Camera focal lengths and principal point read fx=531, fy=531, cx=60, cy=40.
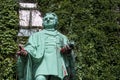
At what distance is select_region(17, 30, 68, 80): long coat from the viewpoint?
650 cm

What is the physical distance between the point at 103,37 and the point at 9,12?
169 centimetres

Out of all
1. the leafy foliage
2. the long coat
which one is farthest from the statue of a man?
the leafy foliage

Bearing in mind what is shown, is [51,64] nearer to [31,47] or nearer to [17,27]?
[31,47]

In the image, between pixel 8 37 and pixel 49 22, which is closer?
pixel 49 22

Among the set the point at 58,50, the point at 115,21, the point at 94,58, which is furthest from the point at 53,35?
the point at 115,21

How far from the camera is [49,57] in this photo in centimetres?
659

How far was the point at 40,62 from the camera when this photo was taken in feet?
21.5

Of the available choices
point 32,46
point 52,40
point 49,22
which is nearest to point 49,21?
point 49,22

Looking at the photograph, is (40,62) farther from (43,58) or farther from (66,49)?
(66,49)

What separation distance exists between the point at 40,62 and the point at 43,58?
0.07 meters

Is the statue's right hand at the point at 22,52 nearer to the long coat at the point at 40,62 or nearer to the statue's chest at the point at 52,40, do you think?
the long coat at the point at 40,62

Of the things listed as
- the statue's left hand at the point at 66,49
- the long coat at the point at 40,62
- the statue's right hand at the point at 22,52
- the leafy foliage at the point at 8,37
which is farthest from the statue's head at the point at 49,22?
the leafy foliage at the point at 8,37

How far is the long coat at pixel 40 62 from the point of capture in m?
6.50

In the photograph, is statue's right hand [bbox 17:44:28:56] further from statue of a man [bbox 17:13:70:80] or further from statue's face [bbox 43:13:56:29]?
statue's face [bbox 43:13:56:29]
